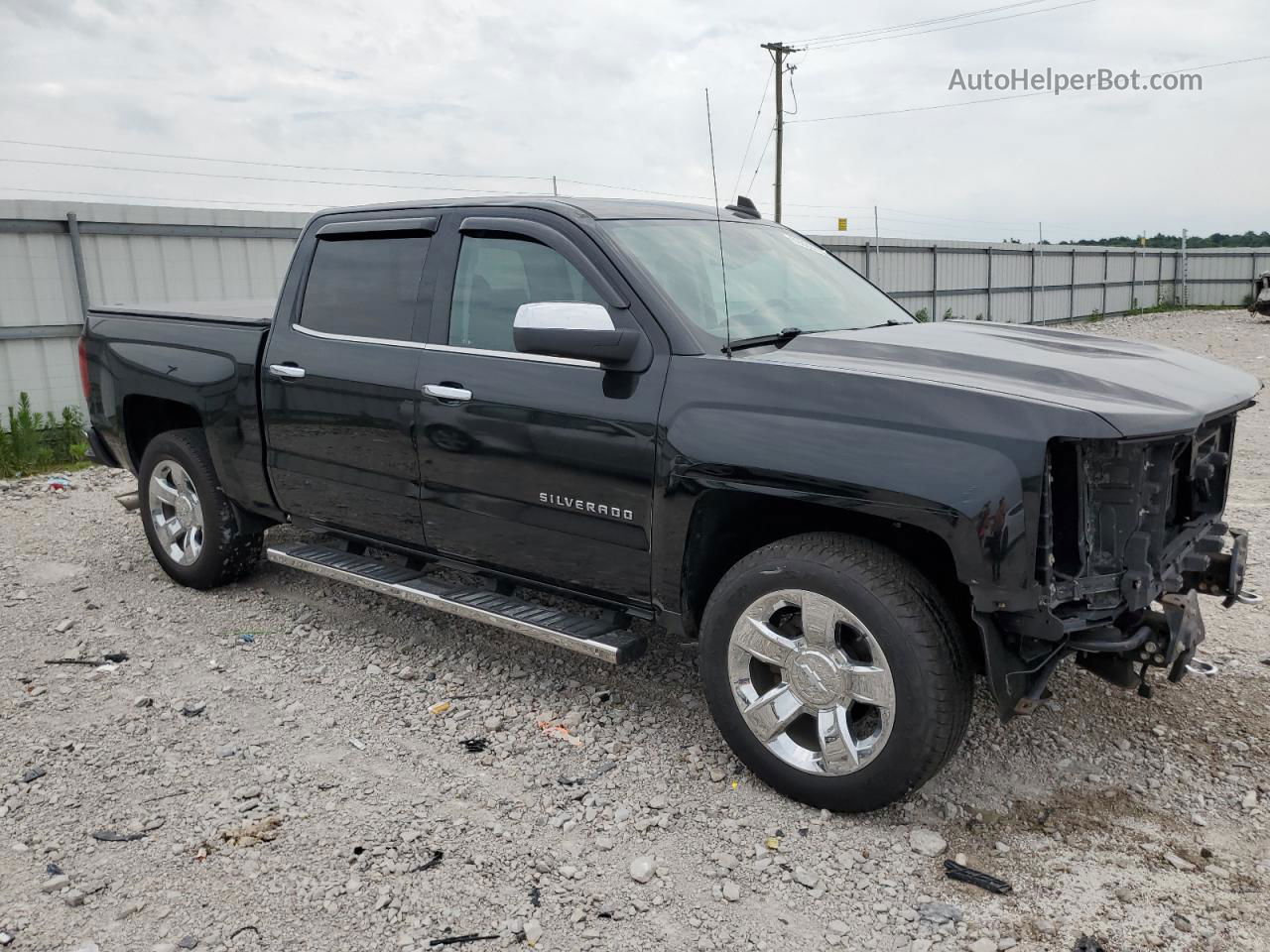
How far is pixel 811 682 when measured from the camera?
3.19 meters

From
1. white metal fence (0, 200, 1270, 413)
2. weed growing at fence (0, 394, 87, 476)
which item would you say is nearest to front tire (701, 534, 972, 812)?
weed growing at fence (0, 394, 87, 476)

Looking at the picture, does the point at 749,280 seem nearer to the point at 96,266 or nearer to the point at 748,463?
the point at 748,463

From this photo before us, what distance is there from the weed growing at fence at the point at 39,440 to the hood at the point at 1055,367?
7879 mm

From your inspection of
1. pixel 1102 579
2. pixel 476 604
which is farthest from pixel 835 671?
pixel 476 604

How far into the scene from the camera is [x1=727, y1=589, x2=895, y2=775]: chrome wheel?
3.10 metres

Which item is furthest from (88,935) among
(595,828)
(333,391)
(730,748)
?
(333,391)

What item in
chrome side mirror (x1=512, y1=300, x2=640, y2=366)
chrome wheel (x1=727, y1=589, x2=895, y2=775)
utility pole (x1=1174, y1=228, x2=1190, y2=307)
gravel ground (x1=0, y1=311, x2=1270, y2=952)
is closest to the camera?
gravel ground (x1=0, y1=311, x2=1270, y2=952)

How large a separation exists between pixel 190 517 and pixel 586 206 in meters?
2.92

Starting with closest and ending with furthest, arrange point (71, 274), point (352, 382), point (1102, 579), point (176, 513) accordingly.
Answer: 1. point (1102, 579)
2. point (352, 382)
3. point (176, 513)
4. point (71, 274)

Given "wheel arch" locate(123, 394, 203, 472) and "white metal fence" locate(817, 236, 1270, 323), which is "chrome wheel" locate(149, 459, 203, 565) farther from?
"white metal fence" locate(817, 236, 1270, 323)

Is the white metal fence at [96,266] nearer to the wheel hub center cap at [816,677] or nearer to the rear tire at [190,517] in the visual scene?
the rear tire at [190,517]

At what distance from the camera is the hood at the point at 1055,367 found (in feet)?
9.53

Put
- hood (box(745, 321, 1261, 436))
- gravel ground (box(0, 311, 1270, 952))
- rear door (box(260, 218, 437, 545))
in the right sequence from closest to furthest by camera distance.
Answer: gravel ground (box(0, 311, 1270, 952)) → hood (box(745, 321, 1261, 436)) → rear door (box(260, 218, 437, 545))

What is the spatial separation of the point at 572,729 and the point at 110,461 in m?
3.68
